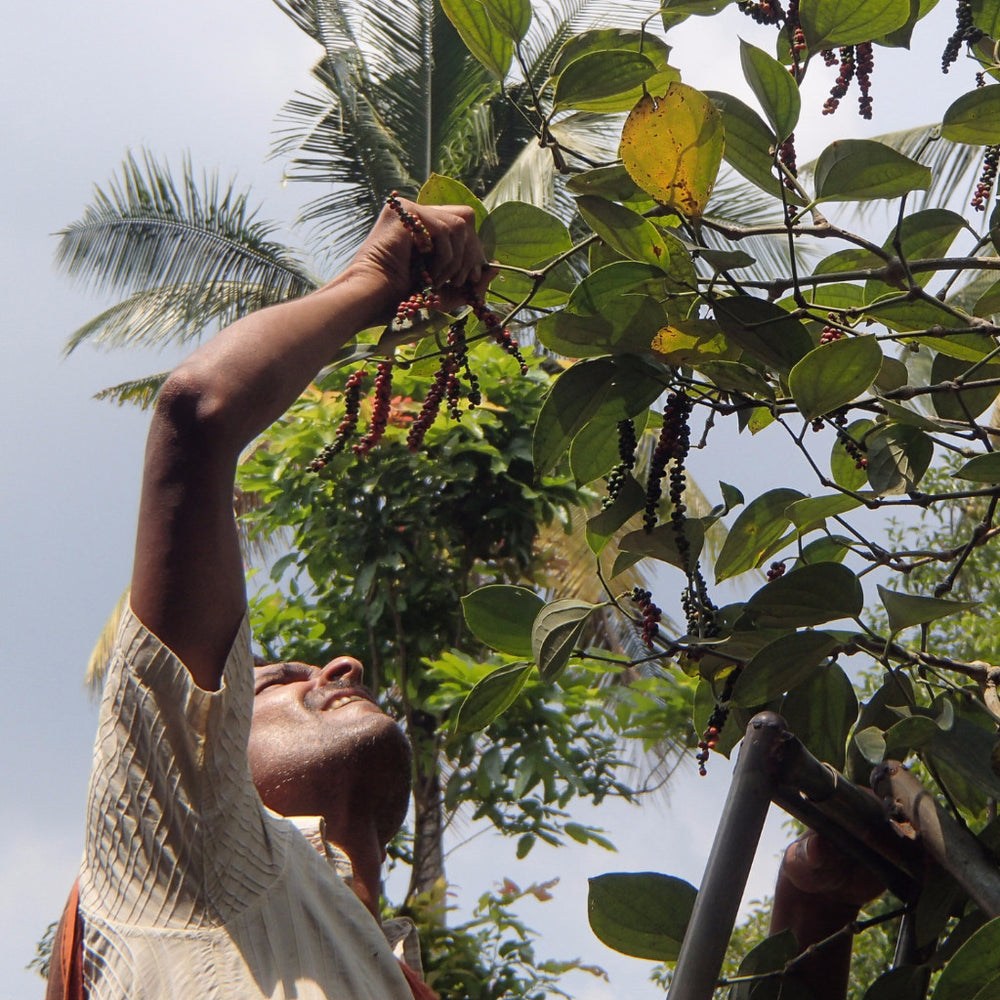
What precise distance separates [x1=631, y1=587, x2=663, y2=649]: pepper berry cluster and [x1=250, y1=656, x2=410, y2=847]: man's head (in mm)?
645

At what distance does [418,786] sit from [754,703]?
13.9ft

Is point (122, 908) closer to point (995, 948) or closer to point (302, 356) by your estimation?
point (302, 356)

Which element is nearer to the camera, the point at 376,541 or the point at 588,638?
the point at 376,541

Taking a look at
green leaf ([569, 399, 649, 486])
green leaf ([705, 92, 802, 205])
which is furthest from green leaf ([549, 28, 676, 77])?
green leaf ([569, 399, 649, 486])

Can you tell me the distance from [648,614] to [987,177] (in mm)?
507

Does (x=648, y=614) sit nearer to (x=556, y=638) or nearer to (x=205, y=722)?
(x=556, y=638)

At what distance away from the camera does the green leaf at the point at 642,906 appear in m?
1.05

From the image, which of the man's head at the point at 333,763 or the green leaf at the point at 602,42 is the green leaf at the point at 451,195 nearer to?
the green leaf at the point at 602,42

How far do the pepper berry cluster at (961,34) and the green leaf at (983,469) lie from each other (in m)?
0.38

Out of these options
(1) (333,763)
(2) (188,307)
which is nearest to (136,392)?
(2) (188,307)

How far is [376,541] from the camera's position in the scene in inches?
202

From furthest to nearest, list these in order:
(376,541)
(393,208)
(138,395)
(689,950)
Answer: (138,395) → (376,541) → (393,208) → (689,950)

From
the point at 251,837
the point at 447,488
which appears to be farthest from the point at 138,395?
the point at 251,837

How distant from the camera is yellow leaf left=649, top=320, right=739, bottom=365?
3.44ft
